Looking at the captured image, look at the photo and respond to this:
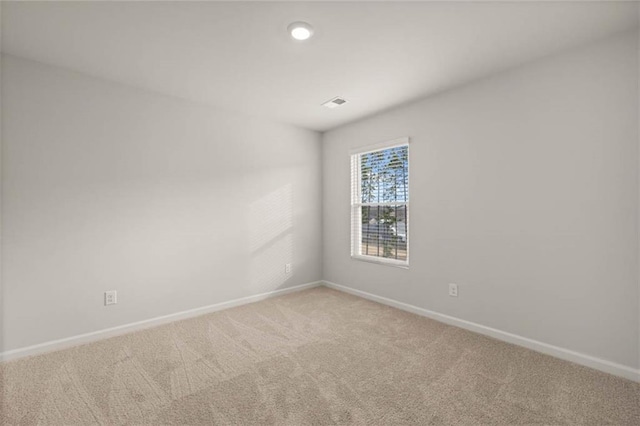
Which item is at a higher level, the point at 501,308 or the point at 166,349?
the point at 501,308

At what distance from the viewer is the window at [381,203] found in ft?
11.7

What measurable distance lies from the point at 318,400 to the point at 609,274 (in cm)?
222

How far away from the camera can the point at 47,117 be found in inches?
99.2

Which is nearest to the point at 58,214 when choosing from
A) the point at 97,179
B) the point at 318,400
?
the point at 97,179

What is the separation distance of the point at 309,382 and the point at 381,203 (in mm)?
2352

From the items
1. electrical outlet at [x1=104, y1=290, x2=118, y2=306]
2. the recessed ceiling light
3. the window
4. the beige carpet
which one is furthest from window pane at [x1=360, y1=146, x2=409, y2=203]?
electrical outlet at [x1=104, y1=290, x2=118, y2=306]

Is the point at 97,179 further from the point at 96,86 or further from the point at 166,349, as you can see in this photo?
the point at 166,349

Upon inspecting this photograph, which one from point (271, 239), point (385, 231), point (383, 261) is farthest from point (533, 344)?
point (271, 239)

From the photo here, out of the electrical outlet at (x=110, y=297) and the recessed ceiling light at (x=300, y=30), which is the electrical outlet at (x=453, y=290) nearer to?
the recessed ceiling light at (x=300, y=30)

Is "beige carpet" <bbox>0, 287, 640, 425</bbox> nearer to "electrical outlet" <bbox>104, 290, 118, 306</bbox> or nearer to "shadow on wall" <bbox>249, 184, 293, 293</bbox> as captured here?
"electrical outlet" <bbox>104, 290, 118, 306</bbox>

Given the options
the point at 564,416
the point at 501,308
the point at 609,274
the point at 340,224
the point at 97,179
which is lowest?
the point at 564,416

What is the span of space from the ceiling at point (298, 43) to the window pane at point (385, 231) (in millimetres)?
1439

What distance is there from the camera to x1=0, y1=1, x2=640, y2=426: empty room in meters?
1.88

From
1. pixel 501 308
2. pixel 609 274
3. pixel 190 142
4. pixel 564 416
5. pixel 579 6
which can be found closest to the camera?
pixel 564 416
